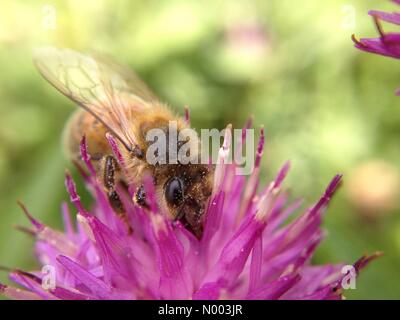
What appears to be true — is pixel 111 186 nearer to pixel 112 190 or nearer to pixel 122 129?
pixel 112 190

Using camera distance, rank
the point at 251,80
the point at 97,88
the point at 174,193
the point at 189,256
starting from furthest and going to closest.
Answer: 1. the point at 251,80
2. the point at 97,88
3. the point at 189,256
4. the point at 174,193

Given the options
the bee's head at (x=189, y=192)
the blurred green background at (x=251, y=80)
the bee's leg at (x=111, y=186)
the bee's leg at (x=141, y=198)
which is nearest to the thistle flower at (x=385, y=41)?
the bee's head at (x=189, y=192)

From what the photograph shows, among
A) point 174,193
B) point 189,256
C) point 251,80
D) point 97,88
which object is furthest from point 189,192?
point 251,80

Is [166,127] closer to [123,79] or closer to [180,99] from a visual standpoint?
[123,79]

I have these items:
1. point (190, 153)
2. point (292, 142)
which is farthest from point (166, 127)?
point (292, 142)

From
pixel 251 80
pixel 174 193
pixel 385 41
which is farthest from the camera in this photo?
pixel 251 80

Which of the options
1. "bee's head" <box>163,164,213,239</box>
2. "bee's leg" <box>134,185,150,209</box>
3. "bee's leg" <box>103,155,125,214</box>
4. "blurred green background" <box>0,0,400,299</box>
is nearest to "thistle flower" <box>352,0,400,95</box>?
"bee's head" <box>163,164,213,239</box>

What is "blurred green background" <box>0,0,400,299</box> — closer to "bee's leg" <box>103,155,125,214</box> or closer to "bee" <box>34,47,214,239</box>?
"bee" <box>34,47,214,239</box>
